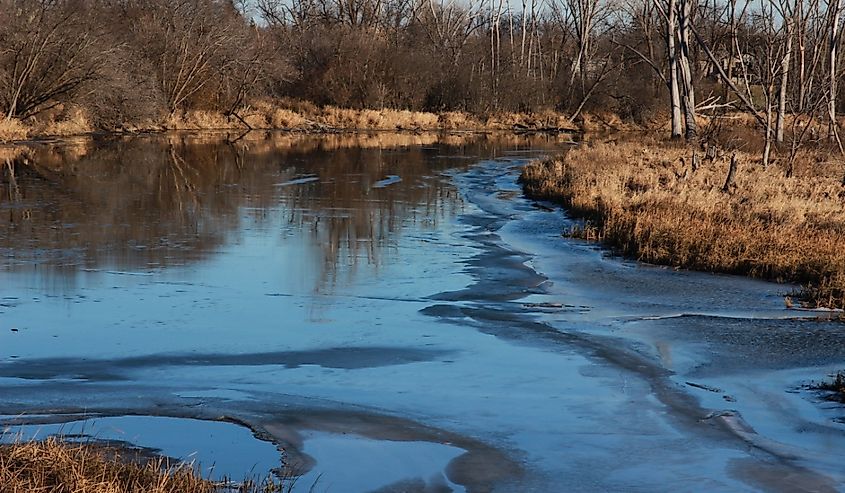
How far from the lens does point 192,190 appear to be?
25.0 meters

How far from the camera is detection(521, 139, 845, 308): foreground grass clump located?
49.3ft

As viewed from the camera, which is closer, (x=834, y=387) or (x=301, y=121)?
(x=834, y=387)

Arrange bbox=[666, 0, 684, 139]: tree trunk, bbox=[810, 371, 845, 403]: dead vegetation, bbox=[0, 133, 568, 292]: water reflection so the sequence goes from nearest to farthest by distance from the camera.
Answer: bbox=[810, 371, 845, 403]: dead vegetation
bbox=[0, 133, 568, 292]: water reflection
bbox=[666, 0, 684, 139]: tree trunk

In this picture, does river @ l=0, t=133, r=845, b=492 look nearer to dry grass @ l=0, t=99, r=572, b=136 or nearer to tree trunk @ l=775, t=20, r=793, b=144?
tree trunk @ l=775, t=20, r=793, b=144

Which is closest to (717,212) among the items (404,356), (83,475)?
(404,356)

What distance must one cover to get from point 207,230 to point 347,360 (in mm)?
9165

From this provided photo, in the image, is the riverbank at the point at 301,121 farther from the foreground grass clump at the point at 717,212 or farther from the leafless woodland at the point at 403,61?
the foreground grass clump at the point at 717,212

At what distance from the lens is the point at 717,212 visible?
747 inches

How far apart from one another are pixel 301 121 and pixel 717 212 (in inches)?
1629

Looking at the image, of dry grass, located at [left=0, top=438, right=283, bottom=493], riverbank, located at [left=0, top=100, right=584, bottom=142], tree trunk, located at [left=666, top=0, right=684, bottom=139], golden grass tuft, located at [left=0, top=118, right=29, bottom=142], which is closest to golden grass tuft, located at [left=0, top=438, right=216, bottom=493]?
dry grass, located at [left=0, top=438, right=283, bottom=493]

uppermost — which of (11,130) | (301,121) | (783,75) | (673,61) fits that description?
(673,61)

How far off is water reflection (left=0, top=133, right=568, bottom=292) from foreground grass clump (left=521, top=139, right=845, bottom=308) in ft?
11.1

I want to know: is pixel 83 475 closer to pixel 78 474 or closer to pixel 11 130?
pixel 78 474

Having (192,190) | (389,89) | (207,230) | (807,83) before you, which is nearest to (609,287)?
(207,230)
